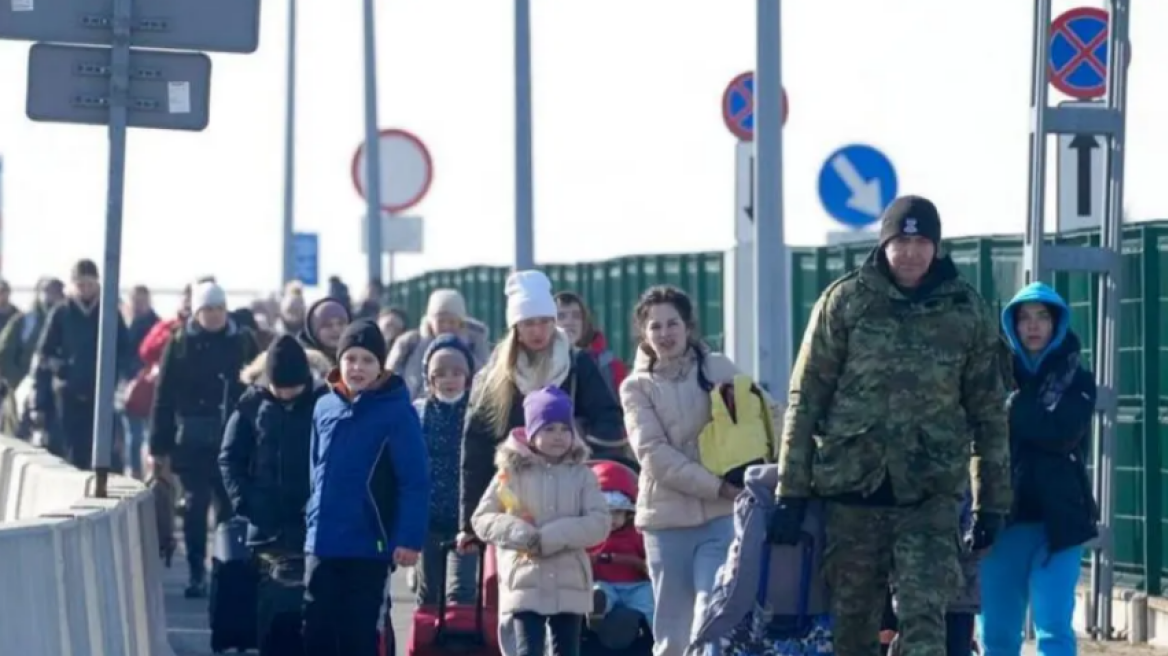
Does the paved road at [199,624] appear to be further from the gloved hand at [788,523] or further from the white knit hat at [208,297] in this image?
the gloved hand at [788,523]

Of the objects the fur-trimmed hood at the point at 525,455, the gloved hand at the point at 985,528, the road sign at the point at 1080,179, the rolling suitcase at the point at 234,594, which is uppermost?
the road sign at the point at 1080,179

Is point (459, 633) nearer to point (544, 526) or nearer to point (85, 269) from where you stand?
point (544, 526)

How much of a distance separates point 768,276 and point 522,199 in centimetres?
307

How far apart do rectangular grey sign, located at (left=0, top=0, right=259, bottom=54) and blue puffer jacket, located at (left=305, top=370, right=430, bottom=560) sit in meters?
2.50

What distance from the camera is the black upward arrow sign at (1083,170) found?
57.2 ft

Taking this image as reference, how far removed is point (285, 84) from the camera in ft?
150

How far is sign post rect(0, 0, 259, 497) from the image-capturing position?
585 inches

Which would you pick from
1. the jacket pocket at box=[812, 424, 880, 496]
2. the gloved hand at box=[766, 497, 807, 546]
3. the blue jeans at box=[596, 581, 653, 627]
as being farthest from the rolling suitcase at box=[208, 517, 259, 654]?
the jacket pocket at box=[812, 424, 880, 496]

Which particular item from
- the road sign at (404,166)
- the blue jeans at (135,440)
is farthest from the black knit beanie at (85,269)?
the road sign at (404,166)

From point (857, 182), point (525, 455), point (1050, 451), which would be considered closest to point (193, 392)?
point (857, 182)

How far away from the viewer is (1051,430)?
13359 mm

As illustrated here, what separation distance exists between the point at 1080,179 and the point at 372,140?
1949 centimetres

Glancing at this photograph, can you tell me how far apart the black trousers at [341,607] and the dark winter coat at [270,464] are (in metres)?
1.08

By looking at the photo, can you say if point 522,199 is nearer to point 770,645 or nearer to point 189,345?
point 189,345
